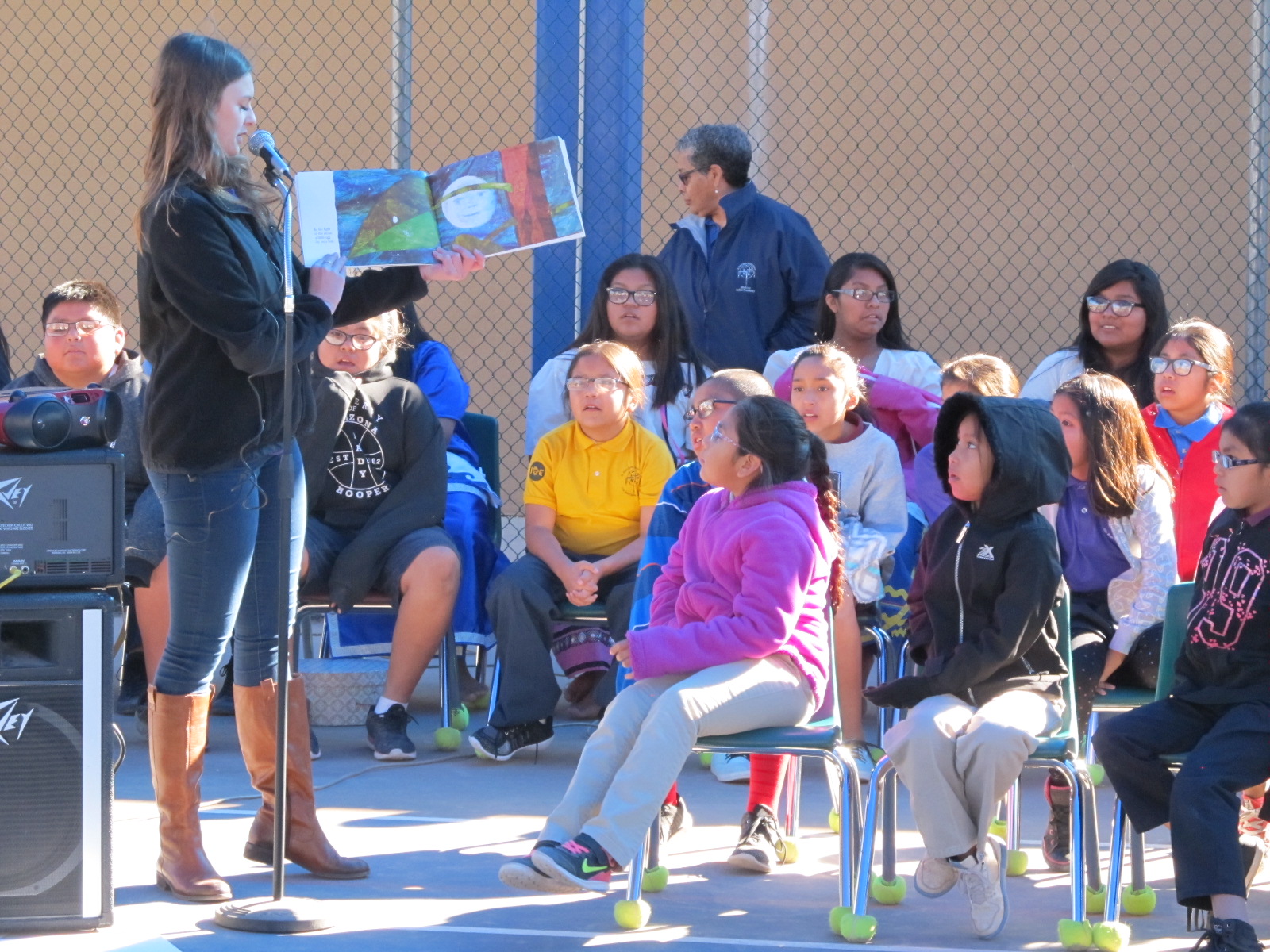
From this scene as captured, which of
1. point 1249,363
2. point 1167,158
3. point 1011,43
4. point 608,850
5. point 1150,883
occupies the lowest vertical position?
point 1150,883

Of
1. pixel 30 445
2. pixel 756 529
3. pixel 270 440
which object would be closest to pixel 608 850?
pixel 756 529

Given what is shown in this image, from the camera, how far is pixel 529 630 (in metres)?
4.36

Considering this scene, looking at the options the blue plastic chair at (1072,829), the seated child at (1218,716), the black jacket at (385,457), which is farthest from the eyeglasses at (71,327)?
the seated child at (1218,716)

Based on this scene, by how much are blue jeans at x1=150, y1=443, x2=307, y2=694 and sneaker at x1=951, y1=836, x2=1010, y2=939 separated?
1375 millimetres

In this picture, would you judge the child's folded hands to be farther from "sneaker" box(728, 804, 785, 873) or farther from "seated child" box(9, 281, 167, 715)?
"seated child" box(9, 281, 167, 715)

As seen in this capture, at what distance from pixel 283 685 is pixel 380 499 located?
184 centimetres

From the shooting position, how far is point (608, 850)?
279cm

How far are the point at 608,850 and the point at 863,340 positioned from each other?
2536 millimetres

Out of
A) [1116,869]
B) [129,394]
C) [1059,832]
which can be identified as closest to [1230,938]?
[1116,869]

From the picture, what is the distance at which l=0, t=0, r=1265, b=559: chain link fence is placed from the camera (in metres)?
7.05

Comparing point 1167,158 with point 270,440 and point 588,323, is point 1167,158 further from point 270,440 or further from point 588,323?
point 270,440

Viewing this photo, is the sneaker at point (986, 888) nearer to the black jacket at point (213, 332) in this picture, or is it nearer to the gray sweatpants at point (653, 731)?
the gray sweatpants at point (653, 731)

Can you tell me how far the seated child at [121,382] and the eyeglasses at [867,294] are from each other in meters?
2.11

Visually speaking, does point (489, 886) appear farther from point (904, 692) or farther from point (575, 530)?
point (575, 530)
